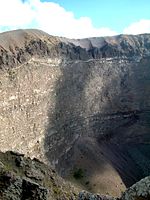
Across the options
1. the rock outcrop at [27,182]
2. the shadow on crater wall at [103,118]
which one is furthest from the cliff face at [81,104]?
the rock outcrop at [27,182]

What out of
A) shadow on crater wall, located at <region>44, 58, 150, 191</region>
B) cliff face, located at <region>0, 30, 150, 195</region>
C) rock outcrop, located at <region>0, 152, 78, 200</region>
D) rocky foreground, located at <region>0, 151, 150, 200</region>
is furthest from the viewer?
shadow on crater wall, located at <region>44, 58, 150, 191</region>

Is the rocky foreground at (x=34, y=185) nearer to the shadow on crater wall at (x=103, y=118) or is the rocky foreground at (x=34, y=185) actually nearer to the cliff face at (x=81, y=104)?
the cliff face at (x=81, y=104)

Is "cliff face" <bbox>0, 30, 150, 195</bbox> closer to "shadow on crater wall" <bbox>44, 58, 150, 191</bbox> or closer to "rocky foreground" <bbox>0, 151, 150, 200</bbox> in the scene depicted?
"shadow on crater wall" <bbox>44, 58, 150, 191</bbox>

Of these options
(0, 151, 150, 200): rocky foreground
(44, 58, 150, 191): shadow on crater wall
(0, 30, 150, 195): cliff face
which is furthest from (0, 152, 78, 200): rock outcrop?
(44, 58, 150, 191): shadow on crater wall

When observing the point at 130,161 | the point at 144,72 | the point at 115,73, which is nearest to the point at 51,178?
the point at 130,161

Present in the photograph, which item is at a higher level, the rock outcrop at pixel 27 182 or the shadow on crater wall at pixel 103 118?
the rock outcrop at pixel 27 182

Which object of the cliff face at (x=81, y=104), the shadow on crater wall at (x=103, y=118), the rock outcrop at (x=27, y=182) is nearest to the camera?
the rock outcrop at (x=27, y=182)
